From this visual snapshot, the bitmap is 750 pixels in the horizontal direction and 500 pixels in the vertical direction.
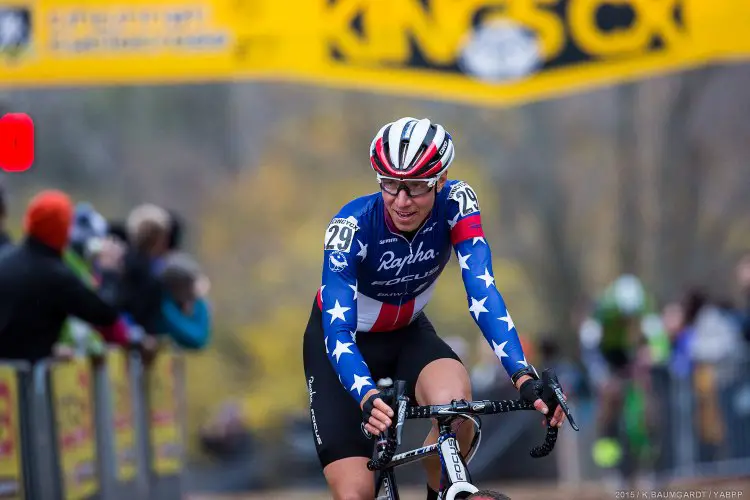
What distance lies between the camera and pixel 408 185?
5309mm

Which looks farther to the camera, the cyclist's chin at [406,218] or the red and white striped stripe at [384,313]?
the red and white striped stripe at [384,313]

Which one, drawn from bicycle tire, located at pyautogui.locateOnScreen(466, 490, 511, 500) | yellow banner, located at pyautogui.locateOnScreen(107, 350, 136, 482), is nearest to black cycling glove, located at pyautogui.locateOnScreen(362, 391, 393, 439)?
bicycle tire, located at pyautogui.locateOnScreen(466, 490, 511, 500)

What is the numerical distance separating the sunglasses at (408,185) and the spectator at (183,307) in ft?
14.1

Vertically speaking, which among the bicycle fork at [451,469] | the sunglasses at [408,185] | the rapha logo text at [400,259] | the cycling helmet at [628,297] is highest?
the sunglasses at [408,185]

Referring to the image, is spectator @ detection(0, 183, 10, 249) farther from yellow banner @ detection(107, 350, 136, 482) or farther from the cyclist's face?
the cyclist's face

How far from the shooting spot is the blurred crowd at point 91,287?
749cm

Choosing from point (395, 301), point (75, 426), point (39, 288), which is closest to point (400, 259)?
point (395, 301)

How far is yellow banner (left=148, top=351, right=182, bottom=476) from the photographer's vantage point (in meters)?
9.62

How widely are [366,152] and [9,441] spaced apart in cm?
902

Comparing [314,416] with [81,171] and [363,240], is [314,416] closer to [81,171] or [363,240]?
[363,240]

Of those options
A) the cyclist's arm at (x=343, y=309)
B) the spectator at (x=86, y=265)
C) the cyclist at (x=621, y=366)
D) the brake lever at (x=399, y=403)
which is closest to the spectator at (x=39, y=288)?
the spectator at (x=86, y=265)

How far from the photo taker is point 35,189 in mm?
15867

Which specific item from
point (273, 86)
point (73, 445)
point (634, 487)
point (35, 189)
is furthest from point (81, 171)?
point (73, 445)

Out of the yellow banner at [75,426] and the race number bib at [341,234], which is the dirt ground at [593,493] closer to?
the yellow banner at [75,426]
